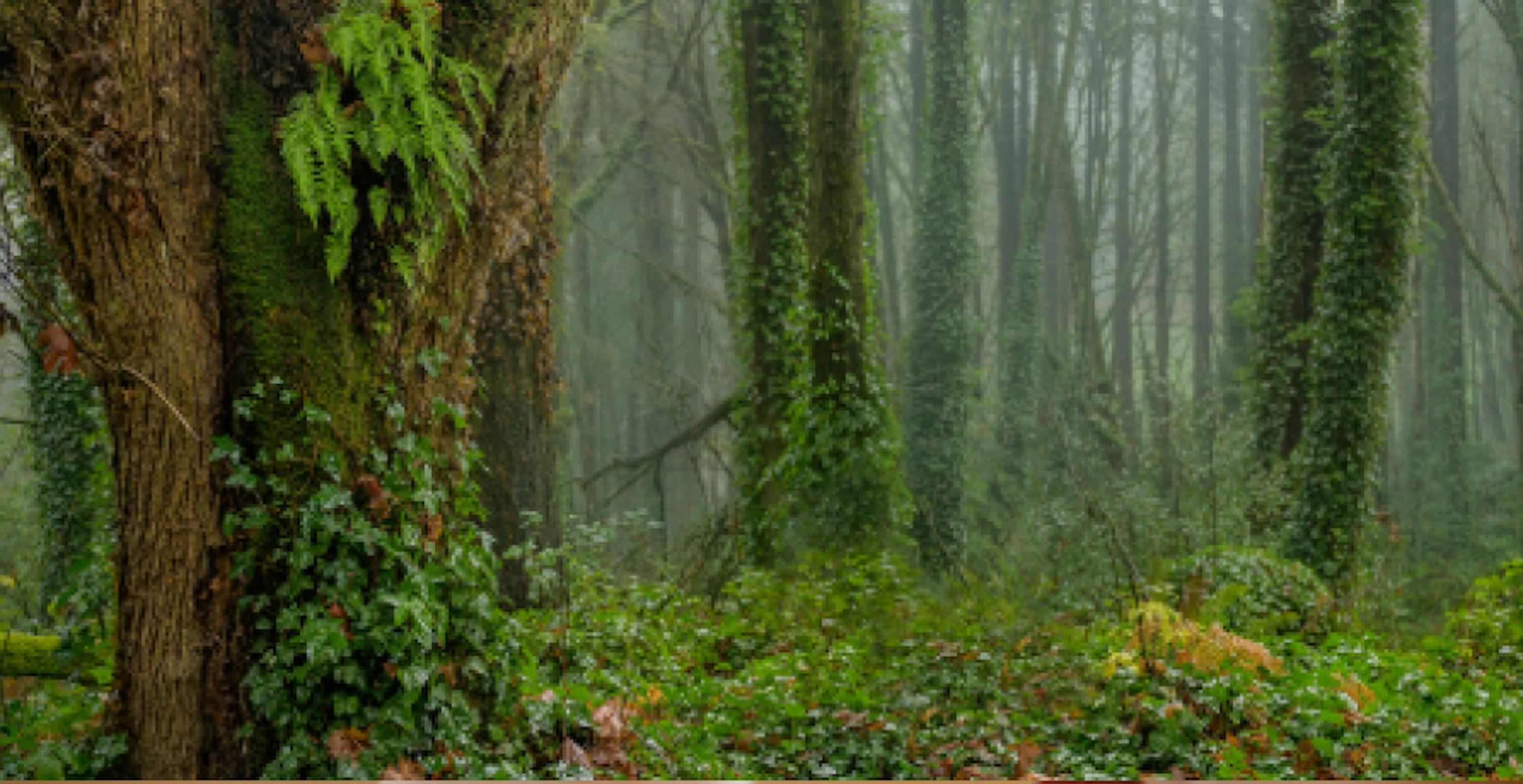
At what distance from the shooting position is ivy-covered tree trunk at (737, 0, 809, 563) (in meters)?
10.8

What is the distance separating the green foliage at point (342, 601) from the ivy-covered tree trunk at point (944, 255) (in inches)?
496

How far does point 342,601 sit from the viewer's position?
14.8 ft

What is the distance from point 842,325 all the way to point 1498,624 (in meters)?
5.60

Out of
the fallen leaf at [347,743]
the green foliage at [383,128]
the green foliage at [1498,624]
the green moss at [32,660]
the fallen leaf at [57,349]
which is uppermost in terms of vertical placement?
the green foliage at [383,128]

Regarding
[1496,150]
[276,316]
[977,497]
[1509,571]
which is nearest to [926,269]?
[977,497]

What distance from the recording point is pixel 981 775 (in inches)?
233

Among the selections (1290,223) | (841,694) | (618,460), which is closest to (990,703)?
(841,694)

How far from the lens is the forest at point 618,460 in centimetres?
447

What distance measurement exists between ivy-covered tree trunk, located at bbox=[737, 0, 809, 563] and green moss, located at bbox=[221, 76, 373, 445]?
250 inches

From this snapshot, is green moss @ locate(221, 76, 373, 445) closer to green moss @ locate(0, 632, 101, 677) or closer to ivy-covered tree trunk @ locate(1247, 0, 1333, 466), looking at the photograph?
green moss @ locate(0, 632, 101, 677)

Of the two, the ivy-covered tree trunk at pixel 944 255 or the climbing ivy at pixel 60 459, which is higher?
the ivy-covered tree trunk at pixel 944 255

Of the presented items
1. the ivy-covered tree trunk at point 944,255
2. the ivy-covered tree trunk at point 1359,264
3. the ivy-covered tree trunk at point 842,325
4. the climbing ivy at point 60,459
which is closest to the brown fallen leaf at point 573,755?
the ivy-covered tree trunk at point 842,325

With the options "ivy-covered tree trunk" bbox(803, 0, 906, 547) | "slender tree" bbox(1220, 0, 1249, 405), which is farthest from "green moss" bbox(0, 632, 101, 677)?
"slender tree" bbox(1220, 0, 1249, 405)

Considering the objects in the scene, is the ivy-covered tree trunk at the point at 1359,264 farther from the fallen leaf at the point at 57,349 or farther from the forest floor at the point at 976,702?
the fallen leaf at the point at 57,349
